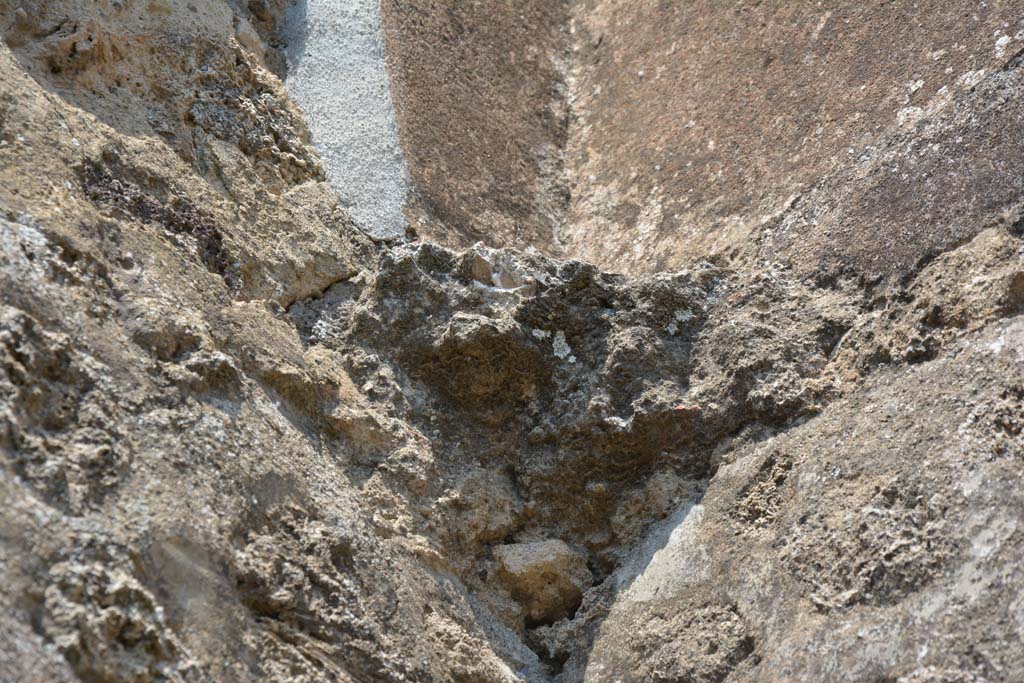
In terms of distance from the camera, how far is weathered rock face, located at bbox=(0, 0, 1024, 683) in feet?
12.0

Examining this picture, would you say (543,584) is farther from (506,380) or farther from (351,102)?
(351,102)

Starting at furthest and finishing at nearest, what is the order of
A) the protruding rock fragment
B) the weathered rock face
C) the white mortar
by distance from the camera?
1. the white mortar
2. the protruding rock fragment
3. the weathered rock face

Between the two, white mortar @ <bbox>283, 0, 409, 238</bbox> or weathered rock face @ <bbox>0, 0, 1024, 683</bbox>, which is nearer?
weathered rock face @ <bbox>0, 0, 1024, 683</bbox>

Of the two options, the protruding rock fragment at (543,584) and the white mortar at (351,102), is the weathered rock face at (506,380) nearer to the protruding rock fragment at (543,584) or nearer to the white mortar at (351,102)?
the protruding rock fragment at (543,584)

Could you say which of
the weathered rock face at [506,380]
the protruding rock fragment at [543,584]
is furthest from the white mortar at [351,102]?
the protruding rock fragment at [543,584]

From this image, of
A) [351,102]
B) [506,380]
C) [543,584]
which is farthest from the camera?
[351,102]

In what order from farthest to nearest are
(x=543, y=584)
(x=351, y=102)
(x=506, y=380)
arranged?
(x=351, y=102), (x=506, y=380), (x=543, y=584)

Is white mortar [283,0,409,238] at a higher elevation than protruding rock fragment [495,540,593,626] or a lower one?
higher

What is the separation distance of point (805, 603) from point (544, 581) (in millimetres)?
1082

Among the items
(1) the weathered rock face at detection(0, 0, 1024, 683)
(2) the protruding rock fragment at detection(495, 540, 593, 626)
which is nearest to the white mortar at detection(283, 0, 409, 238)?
(1) the weathered rock face at detection(0, 0, 1024, 683)

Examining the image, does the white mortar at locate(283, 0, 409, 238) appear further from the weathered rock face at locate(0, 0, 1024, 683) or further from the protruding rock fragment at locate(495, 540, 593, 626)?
the protruding rock fragment at locate(495, 540, 593, 626)

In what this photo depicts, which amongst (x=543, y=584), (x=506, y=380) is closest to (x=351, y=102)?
(x=506, y=380)

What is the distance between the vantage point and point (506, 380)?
16.4 ft

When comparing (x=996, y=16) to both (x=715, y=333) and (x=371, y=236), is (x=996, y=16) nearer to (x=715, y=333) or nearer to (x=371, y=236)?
(x=715, y=333)
